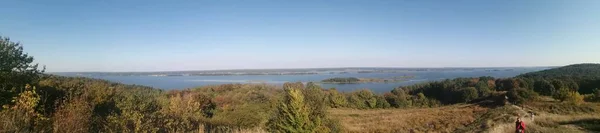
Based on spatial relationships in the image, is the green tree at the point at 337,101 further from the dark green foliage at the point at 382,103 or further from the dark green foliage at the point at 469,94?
the dark green foliage at the point at 469,94

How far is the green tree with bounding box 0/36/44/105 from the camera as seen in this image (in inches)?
464

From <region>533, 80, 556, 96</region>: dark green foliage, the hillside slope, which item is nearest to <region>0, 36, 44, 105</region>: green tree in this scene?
<region>533, 80, 556, 96</region>: dark green foliage

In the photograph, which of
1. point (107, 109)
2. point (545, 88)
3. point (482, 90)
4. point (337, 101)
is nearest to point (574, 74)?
point (482, 90)

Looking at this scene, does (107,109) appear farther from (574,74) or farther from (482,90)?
(574,74)

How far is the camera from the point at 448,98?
73438mm

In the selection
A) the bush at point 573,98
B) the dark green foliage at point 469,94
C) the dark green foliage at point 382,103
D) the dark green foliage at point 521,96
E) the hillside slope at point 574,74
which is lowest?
the dark green foliage at point 382,103

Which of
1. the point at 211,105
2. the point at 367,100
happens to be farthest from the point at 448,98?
the point at 211,105

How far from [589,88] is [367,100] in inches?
1485

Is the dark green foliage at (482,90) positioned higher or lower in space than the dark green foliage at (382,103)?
higher

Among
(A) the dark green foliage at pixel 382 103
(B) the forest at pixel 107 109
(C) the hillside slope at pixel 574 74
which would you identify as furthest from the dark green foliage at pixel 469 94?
(B) the forest at pixel 107 109

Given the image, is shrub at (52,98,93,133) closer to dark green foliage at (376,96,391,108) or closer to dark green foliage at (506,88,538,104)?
dark green foliage at (506,88,538,104)

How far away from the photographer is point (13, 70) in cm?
1290

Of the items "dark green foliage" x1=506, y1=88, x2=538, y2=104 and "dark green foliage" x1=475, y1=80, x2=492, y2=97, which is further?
"dark green foliage" x1=475, y1=80, x2=492, y2=97

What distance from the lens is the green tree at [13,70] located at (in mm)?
11781
